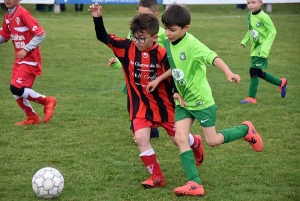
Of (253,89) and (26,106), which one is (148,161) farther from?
(253,89)

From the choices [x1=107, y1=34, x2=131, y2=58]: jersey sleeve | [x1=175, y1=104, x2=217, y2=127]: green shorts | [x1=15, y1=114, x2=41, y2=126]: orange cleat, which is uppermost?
[x1=107, y1=34, x2=131, y2=58]: jersey sleeve

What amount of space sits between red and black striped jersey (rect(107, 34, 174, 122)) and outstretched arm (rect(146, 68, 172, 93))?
128 mm

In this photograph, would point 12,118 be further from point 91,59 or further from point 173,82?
point 91,59

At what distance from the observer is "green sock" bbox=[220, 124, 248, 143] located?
223 inches

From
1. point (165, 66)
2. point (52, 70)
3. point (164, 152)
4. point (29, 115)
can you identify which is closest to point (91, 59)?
point (52, 70)

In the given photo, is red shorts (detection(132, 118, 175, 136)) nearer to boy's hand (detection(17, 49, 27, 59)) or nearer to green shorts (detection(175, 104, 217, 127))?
Result: green shorts (detection(175, 104, 217, 127))

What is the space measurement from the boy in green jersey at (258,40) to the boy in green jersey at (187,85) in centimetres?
429

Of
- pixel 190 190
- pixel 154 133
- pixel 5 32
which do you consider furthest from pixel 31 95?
pixel 190 190

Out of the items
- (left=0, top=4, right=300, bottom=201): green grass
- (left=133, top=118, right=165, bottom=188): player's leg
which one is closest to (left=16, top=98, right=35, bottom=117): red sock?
(left=0, top=4, right=300, bottom=201): green grass

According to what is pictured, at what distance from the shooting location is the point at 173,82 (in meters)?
5.70

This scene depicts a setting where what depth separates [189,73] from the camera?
17.7 feet

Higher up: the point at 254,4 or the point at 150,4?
the point at 150,4

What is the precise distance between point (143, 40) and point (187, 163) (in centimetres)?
119

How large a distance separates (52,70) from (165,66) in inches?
295
